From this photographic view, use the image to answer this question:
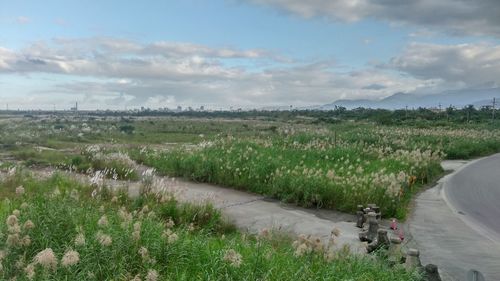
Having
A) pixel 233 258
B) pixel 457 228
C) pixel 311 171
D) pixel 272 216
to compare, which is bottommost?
pixel 457 228

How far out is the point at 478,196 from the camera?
1488 cm

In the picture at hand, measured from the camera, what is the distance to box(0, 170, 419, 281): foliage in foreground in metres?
4.98

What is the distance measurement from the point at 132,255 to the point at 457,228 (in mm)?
7281

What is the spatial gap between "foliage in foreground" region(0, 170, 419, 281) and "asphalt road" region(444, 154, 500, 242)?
5313 mm

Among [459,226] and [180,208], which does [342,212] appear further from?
[180,208]

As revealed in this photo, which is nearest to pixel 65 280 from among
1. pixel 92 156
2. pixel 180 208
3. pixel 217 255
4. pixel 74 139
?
pixel 217 255

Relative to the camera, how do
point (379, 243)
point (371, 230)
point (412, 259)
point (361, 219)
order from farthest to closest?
point (361, 219), point (371, 230), point (379, 243), point (412, 259)

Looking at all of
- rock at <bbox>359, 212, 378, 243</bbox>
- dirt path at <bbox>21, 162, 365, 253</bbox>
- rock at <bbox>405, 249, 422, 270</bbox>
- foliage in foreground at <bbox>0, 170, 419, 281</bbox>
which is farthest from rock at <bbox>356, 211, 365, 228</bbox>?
rock at <bbox>405, 249, 422, 270</bbox>

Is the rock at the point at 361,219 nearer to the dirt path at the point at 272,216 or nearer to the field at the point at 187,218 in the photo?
the dirt path at the point at 272,216

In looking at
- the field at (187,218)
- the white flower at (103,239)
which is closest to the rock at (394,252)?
the field at (187,218)

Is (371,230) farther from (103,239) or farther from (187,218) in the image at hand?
(103,239)

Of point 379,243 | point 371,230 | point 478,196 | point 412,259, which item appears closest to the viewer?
point 412,259

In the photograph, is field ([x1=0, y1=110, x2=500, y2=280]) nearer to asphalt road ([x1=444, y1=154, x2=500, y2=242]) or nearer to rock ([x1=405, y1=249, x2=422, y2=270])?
rock ([x1=405, y1=249, x2=422, y2=270])

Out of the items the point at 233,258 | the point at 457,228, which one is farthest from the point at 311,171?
the point at 233,258
